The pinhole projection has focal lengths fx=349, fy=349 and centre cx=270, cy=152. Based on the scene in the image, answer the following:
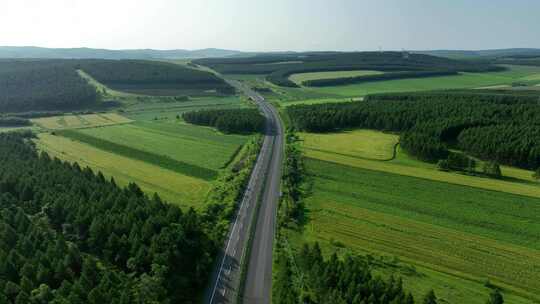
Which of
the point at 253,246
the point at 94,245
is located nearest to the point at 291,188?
the point at 253,246

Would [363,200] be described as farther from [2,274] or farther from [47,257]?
[2,274]

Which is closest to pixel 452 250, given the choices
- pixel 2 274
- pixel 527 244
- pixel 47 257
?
pixel 527 244

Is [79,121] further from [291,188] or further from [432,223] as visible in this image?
[432,223]

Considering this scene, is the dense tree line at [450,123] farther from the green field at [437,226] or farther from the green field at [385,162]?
the green field at [437,226]

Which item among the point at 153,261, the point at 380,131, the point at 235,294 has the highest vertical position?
the point at 380,131

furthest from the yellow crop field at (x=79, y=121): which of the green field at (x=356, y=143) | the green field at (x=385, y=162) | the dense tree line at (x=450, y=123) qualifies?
the green field at (x=385, y=162)
